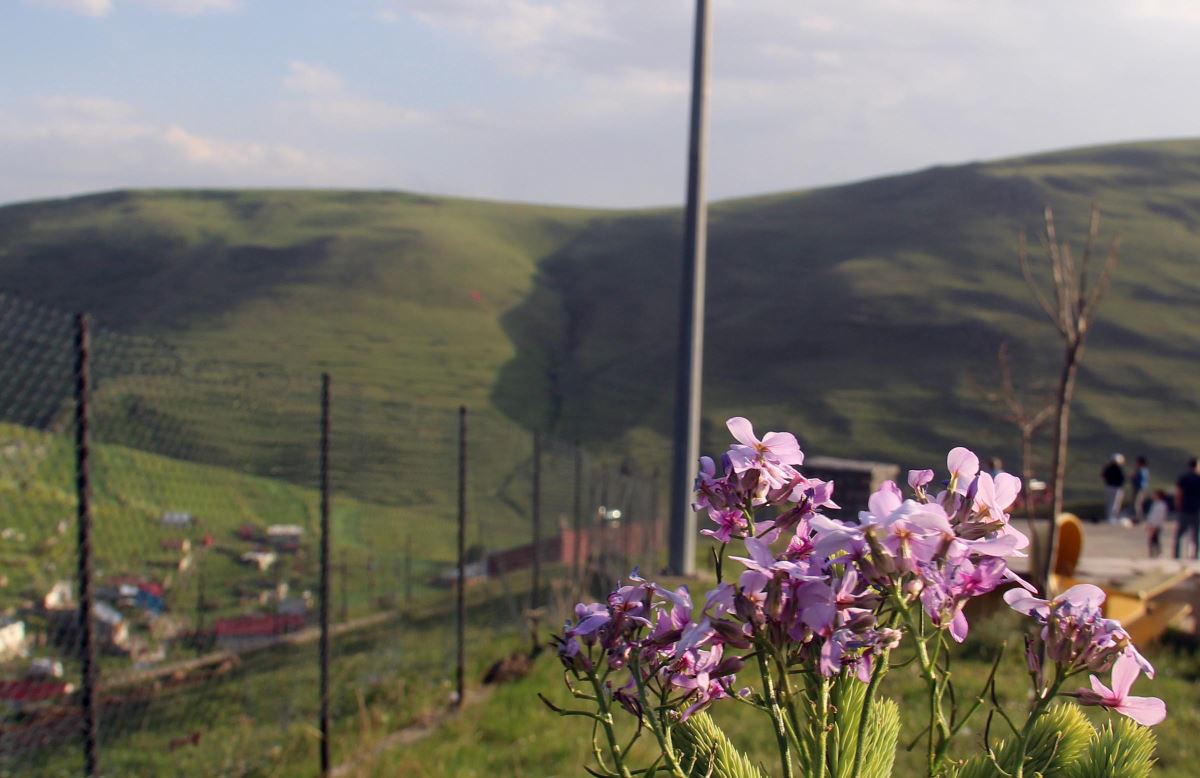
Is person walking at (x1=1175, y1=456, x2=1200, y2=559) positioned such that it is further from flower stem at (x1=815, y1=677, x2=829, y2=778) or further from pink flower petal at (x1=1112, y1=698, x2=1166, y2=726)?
flower stem at (x1=815, y1=677, x2=829, y2=778)

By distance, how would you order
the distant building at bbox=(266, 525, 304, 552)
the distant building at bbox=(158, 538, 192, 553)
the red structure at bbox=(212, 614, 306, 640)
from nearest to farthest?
1. the distant building at bbox=(158, 538, 192, 553)
2. the red structure at bbox=(212, 614, 306, 640)
3. the distant building at bbox=(266, 525, 304, 552)

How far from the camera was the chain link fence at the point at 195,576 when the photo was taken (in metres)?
5.20

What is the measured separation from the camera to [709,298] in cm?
7369

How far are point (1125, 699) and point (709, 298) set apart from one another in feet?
240

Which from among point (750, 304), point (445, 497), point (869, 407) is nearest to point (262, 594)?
point (445, 497)

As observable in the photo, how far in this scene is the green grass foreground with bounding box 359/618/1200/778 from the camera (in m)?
5.74

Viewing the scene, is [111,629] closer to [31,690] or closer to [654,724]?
[31,690]

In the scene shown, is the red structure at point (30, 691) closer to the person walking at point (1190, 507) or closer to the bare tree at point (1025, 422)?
the bare tree at point (1025, 422)

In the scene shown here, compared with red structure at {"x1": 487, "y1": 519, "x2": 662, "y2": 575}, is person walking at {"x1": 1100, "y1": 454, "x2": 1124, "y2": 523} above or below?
below

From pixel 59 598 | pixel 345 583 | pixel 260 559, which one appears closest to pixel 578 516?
pixel 345 583

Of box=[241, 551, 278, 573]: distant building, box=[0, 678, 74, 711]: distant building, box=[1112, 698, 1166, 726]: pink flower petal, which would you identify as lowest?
box=[0, 678, 74, 711]: distant building

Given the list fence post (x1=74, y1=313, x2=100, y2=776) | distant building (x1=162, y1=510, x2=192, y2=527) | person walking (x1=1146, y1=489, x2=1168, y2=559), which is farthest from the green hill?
fence post (x1=74, y1=313, x2=100, y2=776)

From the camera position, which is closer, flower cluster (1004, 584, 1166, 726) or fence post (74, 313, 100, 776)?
flower cluster (1004, 584, 1166, 726)

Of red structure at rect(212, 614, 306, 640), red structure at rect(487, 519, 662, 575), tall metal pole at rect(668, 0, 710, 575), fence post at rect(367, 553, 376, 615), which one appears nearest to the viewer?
red structure at rect(212, 614, 306, 640)
